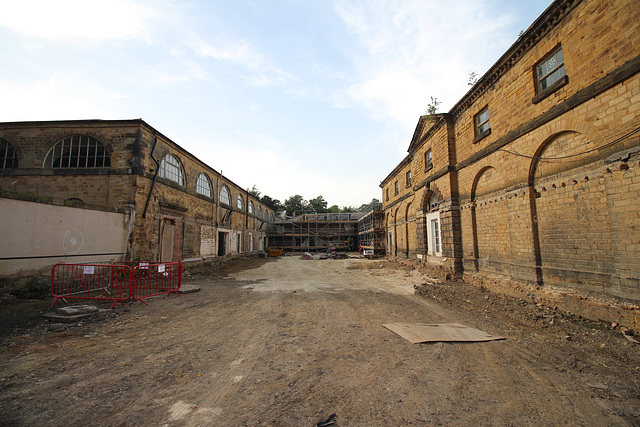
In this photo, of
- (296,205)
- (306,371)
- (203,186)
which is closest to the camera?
(306,371)

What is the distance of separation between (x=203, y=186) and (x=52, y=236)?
408 inches

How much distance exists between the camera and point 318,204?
6166 cm

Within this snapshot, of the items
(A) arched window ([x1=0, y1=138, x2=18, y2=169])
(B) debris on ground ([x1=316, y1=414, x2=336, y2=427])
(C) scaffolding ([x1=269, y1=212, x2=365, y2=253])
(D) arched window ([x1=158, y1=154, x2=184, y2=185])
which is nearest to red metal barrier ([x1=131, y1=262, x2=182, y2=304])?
(D) arched window ([x1=158, y1=154, x2=184, y2=185])

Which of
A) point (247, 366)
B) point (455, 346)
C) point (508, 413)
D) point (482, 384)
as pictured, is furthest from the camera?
point (455, 346)

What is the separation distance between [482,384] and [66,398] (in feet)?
15.6

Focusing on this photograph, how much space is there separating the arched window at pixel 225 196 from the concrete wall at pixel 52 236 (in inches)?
424

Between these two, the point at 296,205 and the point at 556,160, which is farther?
the point at 296,205

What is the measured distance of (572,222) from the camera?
20.8ft

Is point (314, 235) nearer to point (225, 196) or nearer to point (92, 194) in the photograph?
point (225, 196)

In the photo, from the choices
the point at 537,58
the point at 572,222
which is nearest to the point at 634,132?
the point at 572,222

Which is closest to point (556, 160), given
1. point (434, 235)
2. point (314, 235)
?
point (434, 235)

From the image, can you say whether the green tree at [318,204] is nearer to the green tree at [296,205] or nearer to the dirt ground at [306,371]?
the green tree at [296,205]

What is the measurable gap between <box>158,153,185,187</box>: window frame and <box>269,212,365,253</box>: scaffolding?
21.8 meters

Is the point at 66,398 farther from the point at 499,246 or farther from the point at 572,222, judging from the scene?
the point at 499,246
